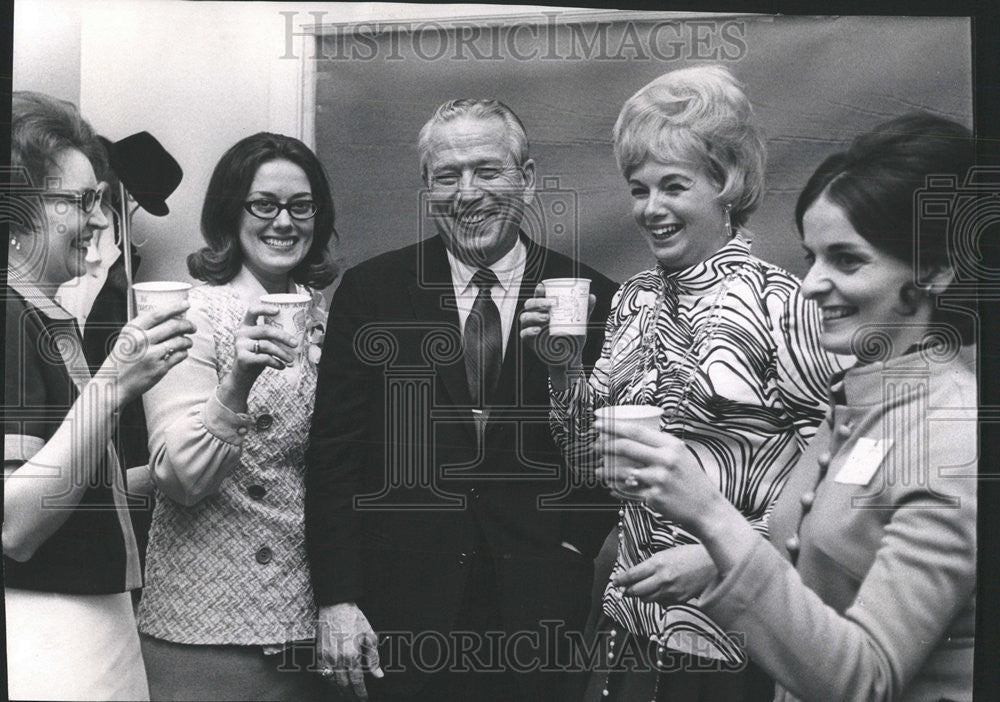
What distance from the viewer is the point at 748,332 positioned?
283 centimetres

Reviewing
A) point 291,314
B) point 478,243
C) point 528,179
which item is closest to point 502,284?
point 478,243

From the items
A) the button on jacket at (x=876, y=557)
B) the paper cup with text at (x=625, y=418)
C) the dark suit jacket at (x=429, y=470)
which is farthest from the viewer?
the dark suit jacket at (x=429, y=470)

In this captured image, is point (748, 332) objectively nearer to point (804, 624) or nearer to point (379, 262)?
point (804, 624)

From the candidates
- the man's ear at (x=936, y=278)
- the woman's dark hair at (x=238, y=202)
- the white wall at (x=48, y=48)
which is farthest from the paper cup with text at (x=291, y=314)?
the man's ear at (x=936, y=278)

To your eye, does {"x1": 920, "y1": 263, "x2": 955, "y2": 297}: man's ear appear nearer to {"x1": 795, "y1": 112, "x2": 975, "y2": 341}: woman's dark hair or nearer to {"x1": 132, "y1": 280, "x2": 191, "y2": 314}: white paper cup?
{"x1": 795, "y1": 112, "x2": 975, "y2": 341}: woman's dark hair

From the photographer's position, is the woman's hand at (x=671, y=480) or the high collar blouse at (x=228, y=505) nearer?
the woman's hand at (x=671, y=480)

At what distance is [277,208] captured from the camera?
116 inches

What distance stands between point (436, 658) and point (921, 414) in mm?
1489

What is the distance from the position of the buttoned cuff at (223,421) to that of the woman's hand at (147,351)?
0.54 feet

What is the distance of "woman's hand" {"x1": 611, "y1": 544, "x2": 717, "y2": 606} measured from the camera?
9.29 feet

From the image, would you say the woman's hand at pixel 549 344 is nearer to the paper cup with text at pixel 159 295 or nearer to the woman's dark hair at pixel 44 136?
the paper cup with text at pixel 159 295

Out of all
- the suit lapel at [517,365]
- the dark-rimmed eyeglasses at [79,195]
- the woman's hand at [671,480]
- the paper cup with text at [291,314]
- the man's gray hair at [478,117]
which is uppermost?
the man's gray hair at [478,117]

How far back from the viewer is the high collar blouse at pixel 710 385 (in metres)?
2.81

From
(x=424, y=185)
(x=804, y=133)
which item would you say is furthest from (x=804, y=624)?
(x=424, y=185)
